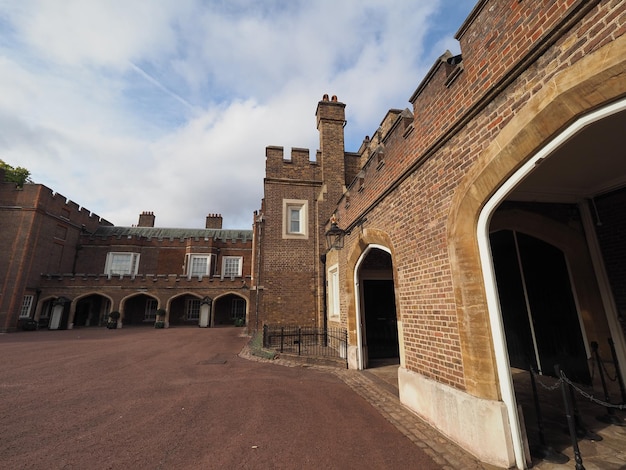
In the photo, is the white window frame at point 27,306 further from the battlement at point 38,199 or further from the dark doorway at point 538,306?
the dark doorway at point 538,306

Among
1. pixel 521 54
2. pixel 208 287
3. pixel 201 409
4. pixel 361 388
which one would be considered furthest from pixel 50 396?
pixel 208 287

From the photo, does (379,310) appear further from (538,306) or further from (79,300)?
(79,300)

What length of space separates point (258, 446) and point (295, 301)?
30.5 ft

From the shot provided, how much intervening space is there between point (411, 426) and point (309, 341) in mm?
8540

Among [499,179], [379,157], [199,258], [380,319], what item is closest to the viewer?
[499,179]

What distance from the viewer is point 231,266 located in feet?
101

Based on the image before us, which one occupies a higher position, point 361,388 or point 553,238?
point 553,238

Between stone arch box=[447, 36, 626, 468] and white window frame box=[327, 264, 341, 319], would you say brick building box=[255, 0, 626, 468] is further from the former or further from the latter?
white window frame box=[327, 264, 341, 319]

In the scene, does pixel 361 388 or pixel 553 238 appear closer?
pixel 553 238

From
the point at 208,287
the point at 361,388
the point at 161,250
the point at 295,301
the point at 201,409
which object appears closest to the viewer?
the point at 201,409

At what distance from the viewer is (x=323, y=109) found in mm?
14969

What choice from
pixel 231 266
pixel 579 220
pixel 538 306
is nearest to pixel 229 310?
pixel 231 266

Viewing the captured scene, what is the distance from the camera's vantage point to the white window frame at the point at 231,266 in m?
30.6

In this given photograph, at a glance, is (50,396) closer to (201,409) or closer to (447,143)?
(201,409)
